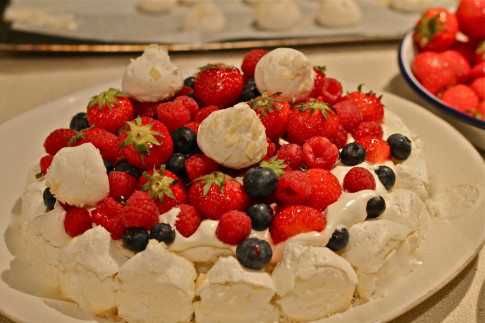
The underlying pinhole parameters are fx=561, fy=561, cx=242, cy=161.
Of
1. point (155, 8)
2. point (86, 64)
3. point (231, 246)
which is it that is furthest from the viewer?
point (155, 8)

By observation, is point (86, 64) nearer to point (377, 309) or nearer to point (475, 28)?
point (475, 28)

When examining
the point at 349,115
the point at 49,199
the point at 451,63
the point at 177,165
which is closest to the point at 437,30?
the point at 451,63

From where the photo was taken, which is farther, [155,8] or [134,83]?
[155,8]

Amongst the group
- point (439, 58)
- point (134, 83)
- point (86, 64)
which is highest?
point (134, 83)

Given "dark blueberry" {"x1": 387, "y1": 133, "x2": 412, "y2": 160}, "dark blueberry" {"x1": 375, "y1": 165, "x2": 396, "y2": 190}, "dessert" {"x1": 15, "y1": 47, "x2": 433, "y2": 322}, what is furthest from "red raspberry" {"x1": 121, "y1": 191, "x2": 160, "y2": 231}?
"dark blueberry" {"x1": 387, "y1": 133, "x2": 412, "y2": 160}

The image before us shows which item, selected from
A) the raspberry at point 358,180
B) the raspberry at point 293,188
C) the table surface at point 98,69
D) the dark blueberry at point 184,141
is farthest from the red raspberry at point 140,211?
the table surface at point 98,69

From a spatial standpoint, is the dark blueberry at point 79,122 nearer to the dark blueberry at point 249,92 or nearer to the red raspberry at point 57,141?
the red raspberry at point 57,141

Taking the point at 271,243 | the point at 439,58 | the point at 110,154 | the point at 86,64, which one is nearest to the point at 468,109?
the point at 439,58
